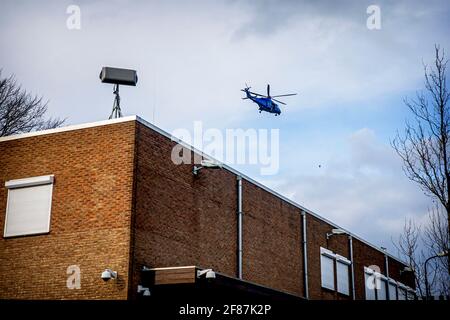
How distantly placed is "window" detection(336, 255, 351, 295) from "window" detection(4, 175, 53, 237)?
57.3 feet

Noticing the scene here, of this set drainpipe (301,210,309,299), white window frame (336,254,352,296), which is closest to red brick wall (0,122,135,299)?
drainpipe (301,210,309,299)

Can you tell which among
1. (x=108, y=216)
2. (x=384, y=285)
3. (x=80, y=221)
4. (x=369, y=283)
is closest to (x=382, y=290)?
(x=384, y=285)

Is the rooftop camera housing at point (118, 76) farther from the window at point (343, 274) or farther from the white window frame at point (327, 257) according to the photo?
the window at point (343, 274)

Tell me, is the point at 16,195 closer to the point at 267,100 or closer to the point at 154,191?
the point at 154,191

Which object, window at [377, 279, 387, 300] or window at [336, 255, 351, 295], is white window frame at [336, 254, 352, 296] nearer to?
window at [336, 255, 351, 295]

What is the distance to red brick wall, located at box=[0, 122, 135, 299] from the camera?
19.1 meters

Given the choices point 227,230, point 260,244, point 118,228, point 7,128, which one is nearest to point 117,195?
point 118,228

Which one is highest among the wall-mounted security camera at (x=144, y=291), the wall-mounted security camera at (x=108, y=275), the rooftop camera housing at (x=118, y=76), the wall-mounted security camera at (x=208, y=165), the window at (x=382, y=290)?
the rooftop camera housing at (x=118, y=76)

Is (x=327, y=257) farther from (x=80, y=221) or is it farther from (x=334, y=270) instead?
(x=80, y=221)

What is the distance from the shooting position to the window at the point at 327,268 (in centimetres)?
3152

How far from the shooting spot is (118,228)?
19.2 meters

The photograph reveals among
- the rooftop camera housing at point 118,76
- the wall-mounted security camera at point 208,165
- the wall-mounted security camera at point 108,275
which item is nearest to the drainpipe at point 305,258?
the wall-mounted security camera at point 208,165

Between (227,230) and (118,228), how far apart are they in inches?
242

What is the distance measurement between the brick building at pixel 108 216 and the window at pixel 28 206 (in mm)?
35
